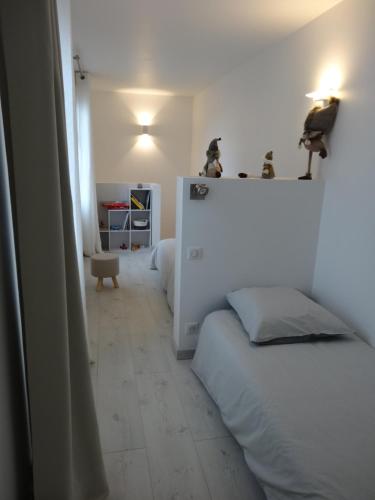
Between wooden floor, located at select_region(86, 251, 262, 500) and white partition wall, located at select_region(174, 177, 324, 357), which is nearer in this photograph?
wooden floor, located at select_region(86, 251, 262, 500)

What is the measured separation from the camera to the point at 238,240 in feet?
8.73

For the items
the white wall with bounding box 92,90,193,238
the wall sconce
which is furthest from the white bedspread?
the white wall with bounding box 92,90,193,238

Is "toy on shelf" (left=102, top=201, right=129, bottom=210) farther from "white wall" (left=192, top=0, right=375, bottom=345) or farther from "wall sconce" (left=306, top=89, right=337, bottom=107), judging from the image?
"wall sconce" (left=306, top=89, right=337, bottom=107)

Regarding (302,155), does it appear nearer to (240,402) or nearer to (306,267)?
(306,267)

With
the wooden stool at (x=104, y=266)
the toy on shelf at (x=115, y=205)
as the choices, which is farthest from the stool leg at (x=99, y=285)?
the toy on shelf at (x=115, y=205)

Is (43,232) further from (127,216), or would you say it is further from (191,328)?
(127,216)

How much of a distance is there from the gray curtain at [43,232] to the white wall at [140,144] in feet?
17.7

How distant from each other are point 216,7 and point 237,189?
4.56 feet

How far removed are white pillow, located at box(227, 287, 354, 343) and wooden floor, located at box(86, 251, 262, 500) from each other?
61cm

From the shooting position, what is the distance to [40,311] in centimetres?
105

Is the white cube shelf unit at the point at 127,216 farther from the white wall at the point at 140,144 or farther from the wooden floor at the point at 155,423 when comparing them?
the wooden floor at the point at 155,423

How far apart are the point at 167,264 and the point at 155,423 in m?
2.00

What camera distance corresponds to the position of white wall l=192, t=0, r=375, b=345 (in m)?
2.24

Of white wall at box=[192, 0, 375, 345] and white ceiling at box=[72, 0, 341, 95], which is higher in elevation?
white ceiling at box=[72, 0, 341, 95]
